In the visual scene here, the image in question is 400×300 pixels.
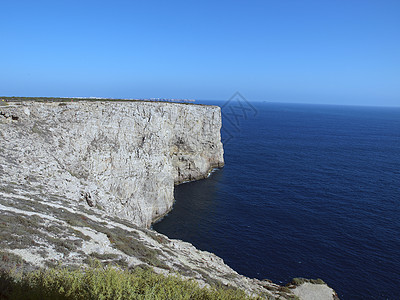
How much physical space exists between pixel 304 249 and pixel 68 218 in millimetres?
30322

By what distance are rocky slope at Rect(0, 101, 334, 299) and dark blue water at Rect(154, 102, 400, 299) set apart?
559cm

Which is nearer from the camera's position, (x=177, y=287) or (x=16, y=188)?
(x=177, y=287)

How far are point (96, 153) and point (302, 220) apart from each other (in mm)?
33494

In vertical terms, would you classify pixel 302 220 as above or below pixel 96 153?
below

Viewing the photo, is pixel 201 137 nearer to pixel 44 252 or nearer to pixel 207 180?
pixel 207 180

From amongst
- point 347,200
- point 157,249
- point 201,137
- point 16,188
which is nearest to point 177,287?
point 157,249

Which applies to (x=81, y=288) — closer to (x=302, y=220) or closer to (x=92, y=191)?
(x=92, y=191)

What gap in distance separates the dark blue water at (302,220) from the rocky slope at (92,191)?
18.3 ft

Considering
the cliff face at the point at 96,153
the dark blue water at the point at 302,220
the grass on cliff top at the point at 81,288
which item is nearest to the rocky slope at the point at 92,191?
the cliff face at the point at 96,153

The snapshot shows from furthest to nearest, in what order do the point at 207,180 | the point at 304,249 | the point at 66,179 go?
the point at 207,180
the point at 304,249
the point at 66,179

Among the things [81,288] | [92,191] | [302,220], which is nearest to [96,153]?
[92,191]

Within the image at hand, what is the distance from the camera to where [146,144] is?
4506 centimetres

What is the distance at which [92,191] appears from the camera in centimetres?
3073

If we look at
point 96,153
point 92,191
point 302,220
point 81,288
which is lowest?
point 302,220
